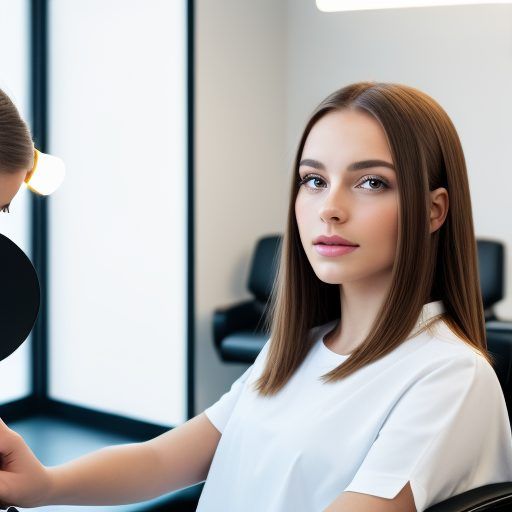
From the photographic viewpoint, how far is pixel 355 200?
116cm

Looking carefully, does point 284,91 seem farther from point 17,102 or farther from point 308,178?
point 308,178

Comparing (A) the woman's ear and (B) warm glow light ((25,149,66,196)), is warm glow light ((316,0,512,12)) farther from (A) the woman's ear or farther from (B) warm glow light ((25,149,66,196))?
(B) warm glow light ((25,149,66,196))

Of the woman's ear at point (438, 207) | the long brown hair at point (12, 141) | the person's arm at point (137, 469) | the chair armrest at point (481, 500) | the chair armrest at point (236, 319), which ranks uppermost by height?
the long brown hair at point (12, 141)

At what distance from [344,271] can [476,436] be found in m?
0.31

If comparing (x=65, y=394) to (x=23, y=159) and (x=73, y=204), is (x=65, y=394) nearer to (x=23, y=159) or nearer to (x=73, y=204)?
(x=73, y=204)

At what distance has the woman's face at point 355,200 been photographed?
3.76 ft

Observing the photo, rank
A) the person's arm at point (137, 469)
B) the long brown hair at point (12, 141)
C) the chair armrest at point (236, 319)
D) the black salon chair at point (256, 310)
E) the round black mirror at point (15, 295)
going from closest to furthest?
1. the round black mirror at point (15, 295)
2. the long brown hair at point (12, 141)
3. the person's arm at point (137, 469)
4. the black salon chair at point (256, 310)
5. the chair armrest at point (236, 319)

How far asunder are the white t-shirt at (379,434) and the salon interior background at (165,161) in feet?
7.54

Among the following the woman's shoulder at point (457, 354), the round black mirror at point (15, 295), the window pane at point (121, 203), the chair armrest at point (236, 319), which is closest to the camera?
the round black mirror at point (15, 295)

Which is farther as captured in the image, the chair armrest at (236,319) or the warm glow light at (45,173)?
the chair armrest at (236,319)

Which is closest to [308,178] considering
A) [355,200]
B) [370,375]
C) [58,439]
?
[355,200]

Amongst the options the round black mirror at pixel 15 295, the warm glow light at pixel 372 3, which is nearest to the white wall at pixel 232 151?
the warm glow light at pixel 372 3

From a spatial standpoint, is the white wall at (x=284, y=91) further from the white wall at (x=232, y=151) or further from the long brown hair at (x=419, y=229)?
the long brown hair at (x=419, y=229)

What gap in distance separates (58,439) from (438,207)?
2763 mm
